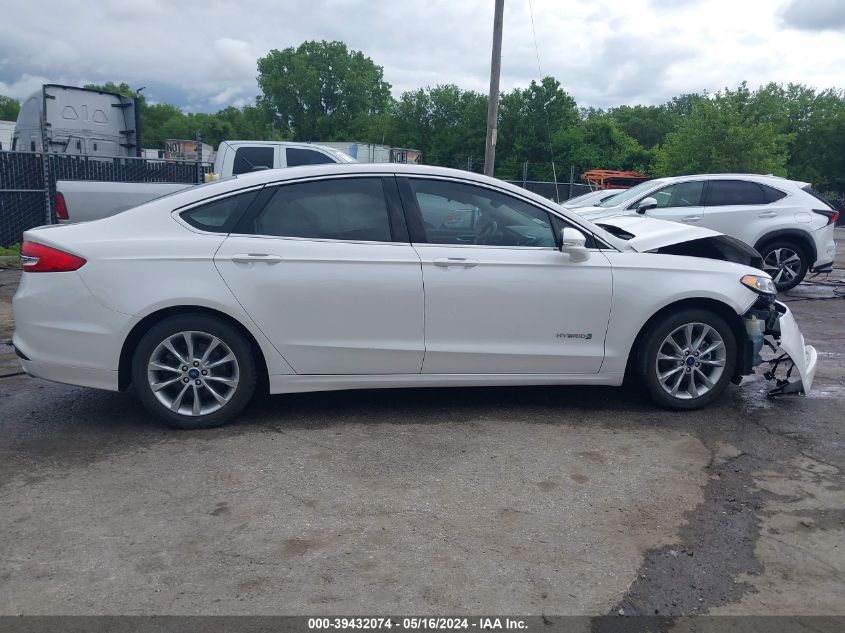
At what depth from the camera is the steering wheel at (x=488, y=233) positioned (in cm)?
520

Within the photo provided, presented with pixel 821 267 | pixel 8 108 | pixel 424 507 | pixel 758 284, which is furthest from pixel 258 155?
pixel 8 108

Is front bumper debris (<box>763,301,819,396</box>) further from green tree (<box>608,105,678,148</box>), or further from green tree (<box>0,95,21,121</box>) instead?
green tree (<box>0,95,21,121</box>)

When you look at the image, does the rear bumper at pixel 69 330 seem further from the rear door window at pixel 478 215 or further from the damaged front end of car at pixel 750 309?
the damaged front end of car at pixel 750 309

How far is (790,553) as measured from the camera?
3561 mm

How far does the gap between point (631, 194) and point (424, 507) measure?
363 inches

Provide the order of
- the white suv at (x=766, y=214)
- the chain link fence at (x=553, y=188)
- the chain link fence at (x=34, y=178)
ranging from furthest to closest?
the chain link fence at (x=553, y=188) < the chain link fence at (x=34, y=178) < the white suv at (x=766, y=214)

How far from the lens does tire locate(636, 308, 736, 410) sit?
5332 millimetres

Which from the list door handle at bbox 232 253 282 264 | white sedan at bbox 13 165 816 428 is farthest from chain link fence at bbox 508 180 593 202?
door handle at bbox 232 253 282 264

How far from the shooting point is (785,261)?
11211 millimetres

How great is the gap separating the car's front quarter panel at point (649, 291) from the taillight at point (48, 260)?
134 inches

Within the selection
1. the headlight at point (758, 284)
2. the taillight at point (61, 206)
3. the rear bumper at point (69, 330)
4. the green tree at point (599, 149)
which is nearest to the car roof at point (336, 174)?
the rear bumper at point (69, 330)

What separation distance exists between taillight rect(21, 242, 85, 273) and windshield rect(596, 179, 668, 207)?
8.87m

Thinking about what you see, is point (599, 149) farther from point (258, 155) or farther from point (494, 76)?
point (258, 155)

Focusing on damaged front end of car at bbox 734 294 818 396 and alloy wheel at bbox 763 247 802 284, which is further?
alloy wheel at bbox 763 247 802 284
